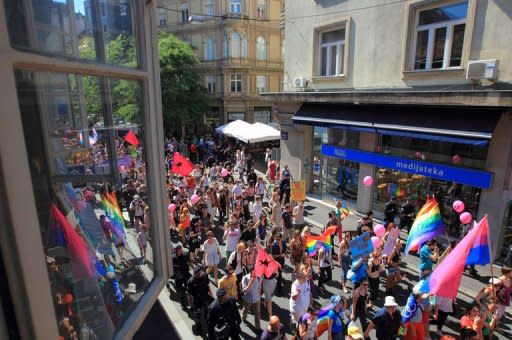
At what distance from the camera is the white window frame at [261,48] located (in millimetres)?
34375

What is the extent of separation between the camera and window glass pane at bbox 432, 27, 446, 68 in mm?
10898

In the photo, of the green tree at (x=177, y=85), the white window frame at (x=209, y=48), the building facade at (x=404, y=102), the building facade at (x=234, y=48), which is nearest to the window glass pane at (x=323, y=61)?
the building facade at (x=404, y=102)

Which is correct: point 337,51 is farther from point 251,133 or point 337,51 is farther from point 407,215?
point 251,133

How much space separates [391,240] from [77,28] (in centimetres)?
852

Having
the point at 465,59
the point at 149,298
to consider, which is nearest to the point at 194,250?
the point at 149,298

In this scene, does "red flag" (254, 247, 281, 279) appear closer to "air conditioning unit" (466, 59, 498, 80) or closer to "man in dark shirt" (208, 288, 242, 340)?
"man in dark shirt" (208, 288, 242, 340)

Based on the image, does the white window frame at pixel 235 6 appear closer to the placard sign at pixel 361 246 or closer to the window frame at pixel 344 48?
the window frame at pixel 344 48

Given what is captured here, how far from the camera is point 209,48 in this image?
1372 inches

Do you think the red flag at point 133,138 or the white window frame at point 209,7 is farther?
the white window frame at point 209,7

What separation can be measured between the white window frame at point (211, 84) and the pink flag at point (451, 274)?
31938 millimetres

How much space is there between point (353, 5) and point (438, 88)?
4790 mm

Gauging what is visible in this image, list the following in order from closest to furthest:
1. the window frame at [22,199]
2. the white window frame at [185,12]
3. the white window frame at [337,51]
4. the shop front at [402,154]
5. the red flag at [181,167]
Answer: the window frame at [22,199], the shop front at [402,154], the red flag at [181,167], the white window frame at [337,51], the white window frame at [185,12]

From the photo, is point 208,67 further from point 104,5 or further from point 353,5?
point 104,5

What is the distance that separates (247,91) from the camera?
115ft
